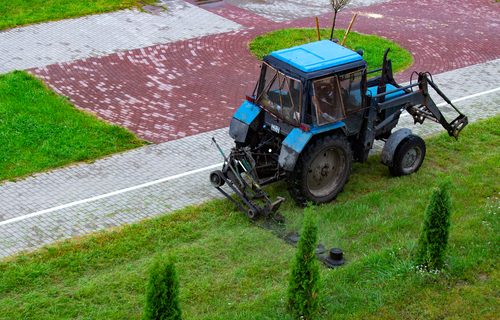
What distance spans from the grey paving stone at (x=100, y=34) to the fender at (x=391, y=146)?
29.8 ft

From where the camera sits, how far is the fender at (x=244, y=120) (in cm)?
920

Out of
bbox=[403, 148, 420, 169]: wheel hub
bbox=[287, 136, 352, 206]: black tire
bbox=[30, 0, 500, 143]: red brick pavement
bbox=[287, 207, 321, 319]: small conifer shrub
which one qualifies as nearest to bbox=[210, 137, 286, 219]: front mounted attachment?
bbox=[287, 136, 352, 206]: black tire

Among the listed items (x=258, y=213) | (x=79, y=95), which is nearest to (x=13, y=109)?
(x=79, y=95)

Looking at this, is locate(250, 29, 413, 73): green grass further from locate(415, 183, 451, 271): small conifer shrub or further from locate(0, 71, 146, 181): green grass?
locate(415, 183, 451, 271): small conifer shrub

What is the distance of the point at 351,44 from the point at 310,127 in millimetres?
9234

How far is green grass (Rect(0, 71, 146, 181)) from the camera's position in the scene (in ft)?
33.4

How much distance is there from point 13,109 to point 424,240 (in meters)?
9.34

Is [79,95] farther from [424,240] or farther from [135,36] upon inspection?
[424,240]

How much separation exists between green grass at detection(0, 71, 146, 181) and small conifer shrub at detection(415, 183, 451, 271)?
6.17 meters

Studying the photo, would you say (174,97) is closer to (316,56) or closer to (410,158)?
(316,56)

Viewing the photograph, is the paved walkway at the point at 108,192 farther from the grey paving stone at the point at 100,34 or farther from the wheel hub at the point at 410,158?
the grey paving stone at the point at 100,34

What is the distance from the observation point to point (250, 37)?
17.3m

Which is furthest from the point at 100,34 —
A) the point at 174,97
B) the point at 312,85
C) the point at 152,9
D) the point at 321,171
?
the point at 321,171

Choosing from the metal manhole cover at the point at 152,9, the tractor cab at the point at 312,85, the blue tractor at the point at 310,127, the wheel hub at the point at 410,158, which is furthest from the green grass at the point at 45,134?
the metal manhole cover at the point at 152,9
